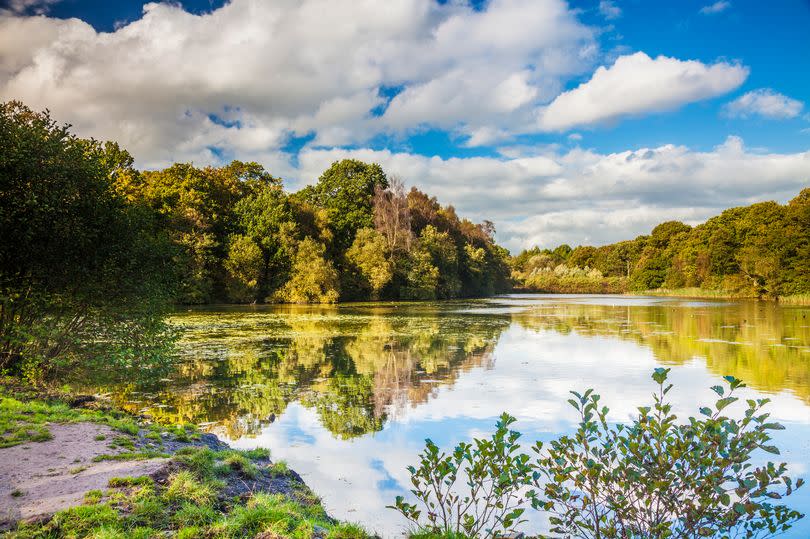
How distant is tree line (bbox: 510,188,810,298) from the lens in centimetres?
5500

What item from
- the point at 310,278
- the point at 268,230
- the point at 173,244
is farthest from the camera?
the point at 268,230

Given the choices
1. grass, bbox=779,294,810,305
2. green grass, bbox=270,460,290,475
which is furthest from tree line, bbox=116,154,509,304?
green grass, bbox=270,460,290,475

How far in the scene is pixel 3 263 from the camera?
9.99 m

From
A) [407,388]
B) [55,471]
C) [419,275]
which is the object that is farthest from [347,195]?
[55,471]

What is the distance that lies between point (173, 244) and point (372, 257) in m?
43.5

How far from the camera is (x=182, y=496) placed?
490 cm

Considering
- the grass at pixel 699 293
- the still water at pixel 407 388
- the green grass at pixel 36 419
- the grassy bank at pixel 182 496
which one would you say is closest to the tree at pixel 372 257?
the still water at pixel 407 388

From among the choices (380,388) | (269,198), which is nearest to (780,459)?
(380,388)

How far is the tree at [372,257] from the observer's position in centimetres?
5712

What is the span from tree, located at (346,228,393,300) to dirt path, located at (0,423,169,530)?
5031 centimetres

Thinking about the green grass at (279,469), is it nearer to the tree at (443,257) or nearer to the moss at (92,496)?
the moss at (92,496)

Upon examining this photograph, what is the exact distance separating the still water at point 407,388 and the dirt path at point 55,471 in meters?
2.16

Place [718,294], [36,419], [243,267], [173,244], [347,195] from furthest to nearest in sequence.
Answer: [718,294] < [347,195] < [243,267] < [173,244] < [36,419]

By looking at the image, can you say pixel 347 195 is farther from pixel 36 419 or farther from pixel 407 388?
pixel 36 419
